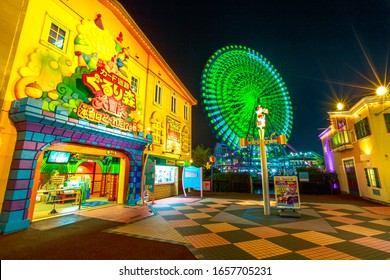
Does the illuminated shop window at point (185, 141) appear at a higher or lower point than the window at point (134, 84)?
lower

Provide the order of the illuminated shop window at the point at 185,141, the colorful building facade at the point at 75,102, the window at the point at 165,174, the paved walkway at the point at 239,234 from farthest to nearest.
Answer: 1. the illuminated shop window at the point at 185,141
2. the window at the point at 165,174
3. the colorful building facade at the point at 75,102
4. the paved walkway at the point at 239,234

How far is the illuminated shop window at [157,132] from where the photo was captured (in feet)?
43.4

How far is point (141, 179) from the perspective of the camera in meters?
11.6

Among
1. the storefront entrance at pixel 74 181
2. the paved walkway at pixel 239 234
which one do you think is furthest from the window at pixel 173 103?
the paved walkway at pixel 239 234

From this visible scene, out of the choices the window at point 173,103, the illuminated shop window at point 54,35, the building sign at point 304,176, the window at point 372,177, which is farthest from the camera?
the building sign at point 304,176

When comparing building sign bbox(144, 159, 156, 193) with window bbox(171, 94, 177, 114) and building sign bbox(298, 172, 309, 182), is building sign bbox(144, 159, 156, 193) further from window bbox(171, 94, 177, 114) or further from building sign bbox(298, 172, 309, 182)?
building sign bbox(298, 172, 309, 182)

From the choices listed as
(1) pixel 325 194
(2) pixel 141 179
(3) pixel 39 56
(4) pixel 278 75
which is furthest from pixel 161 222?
(4) pixel 278 75

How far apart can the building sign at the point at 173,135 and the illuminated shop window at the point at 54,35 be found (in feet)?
28.0

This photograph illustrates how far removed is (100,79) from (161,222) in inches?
300

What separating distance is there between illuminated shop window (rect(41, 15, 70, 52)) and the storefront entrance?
4346mm

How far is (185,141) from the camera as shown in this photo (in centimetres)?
1770

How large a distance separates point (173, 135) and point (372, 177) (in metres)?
16.6

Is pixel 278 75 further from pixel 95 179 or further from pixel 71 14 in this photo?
pixel 95 179

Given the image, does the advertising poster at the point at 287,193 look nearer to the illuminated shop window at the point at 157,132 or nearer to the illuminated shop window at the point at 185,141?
the illuminated shop window at the point at 157,132
